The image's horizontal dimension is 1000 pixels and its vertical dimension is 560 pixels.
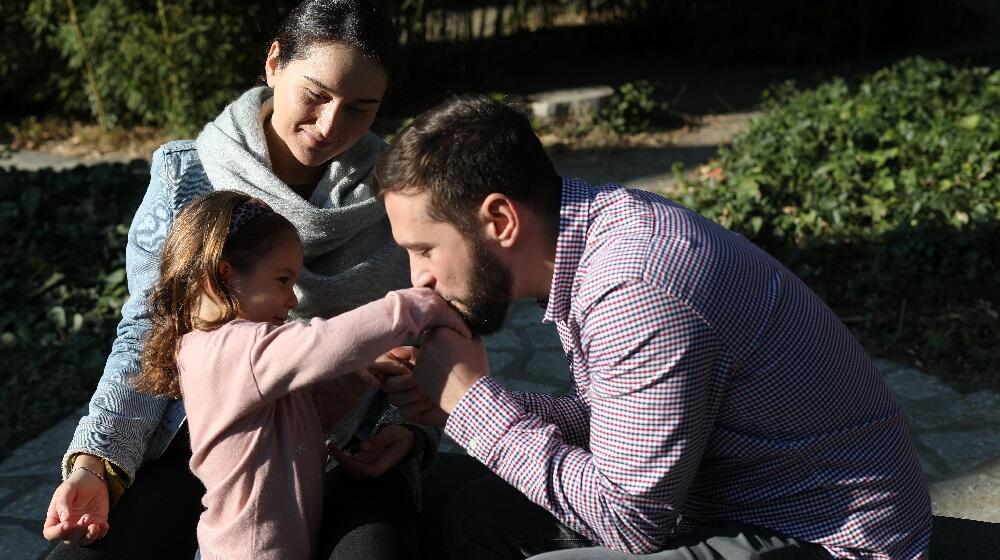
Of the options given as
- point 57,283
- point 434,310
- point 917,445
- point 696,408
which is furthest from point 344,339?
point 57,283

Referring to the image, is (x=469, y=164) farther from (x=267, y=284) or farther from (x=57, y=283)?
(x=57, y=283)

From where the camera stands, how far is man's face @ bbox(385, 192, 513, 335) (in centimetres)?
211

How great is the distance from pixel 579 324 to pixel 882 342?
9.33 feet

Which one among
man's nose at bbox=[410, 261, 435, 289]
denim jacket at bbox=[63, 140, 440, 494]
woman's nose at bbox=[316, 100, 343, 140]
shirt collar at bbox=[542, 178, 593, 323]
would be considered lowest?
denim jacket at bbox=[63, 140, 440, 494]

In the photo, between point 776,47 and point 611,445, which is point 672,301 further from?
point 776,47

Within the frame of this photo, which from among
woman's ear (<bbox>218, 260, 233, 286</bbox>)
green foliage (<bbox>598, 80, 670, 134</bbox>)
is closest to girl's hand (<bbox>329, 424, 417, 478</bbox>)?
woman's ear (<bbox>218, 260, 233, 286</bbox>)

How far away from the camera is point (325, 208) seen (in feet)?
9.22

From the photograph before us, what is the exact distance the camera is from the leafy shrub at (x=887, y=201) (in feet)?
15.3

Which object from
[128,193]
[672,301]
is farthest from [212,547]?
[128,193]

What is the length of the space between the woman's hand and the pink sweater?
22 centimetres

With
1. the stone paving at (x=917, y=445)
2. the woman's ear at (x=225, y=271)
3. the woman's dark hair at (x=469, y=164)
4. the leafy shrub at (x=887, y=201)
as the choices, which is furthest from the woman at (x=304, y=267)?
the leafy shrub at (x=887, y=201)

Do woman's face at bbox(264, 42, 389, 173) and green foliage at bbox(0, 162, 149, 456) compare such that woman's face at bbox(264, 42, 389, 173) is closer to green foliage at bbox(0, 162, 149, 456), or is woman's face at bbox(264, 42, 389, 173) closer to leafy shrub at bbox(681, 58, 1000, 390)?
green foliage at bbox(0, 162, 149, 456)

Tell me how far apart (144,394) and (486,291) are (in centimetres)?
94

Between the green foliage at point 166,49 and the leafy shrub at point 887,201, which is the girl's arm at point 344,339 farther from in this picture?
the green foliage at point 166,49
